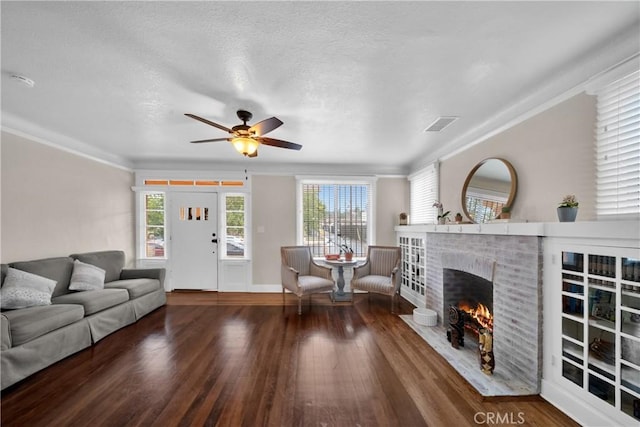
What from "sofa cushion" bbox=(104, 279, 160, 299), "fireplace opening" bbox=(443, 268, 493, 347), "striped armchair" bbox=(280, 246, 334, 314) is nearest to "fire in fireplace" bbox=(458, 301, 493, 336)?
"fireplace opening" bbox=(443, 268, 493, 347)

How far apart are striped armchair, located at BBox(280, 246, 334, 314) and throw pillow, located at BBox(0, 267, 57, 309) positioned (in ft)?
9.11

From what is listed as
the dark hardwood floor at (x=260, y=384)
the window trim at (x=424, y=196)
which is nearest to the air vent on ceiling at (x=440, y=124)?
the window trim at (x=424, y=196)

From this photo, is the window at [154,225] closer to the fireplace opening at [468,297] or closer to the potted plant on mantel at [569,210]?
the fireplace opening at [468,297]

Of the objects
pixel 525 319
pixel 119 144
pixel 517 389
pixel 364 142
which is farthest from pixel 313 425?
pixel 119 144

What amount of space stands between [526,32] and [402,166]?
3671 millimetres

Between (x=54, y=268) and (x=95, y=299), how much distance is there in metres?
0.71

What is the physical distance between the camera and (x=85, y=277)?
3.34 m

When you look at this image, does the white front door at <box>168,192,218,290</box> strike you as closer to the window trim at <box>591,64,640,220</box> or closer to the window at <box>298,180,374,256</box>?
the window at <box>298,180,374,256</box>

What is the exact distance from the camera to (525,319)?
7.07ft

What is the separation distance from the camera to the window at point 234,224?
5.17 meters

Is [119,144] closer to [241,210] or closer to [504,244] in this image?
[241,210]

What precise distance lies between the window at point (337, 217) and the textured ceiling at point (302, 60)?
209cm

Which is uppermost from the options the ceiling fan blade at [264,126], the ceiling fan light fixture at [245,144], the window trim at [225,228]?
the ceiling fan blade at [264,126]

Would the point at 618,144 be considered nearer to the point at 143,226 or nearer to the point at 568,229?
the point at 568,229
